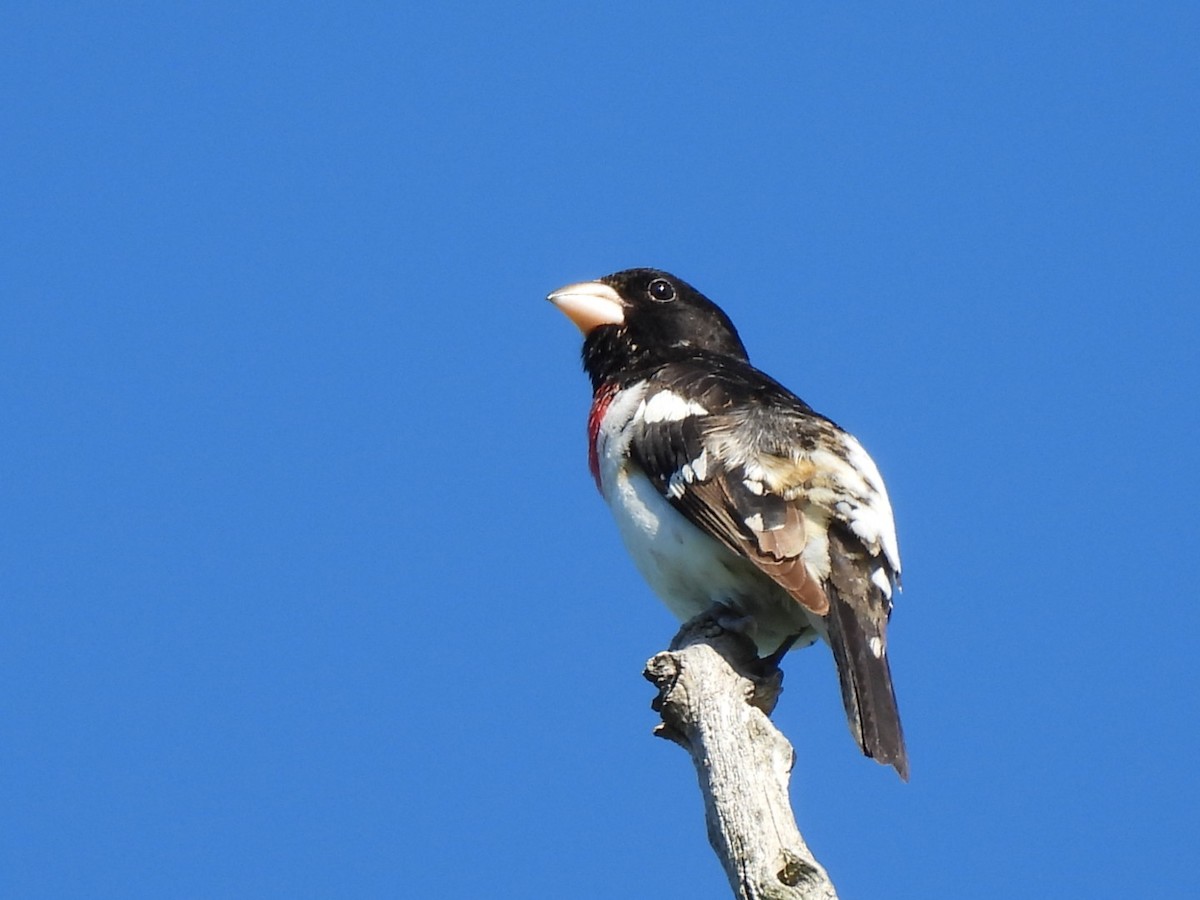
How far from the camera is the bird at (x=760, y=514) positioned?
18.7 feet

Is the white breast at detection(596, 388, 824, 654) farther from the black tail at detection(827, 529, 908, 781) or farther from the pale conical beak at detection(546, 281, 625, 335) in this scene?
the pale conical beak at detection(546, 281, 625, 335)

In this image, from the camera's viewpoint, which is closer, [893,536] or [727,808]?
[727,808]

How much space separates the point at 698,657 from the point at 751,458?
4.76 ft

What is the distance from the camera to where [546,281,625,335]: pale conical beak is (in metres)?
7.88

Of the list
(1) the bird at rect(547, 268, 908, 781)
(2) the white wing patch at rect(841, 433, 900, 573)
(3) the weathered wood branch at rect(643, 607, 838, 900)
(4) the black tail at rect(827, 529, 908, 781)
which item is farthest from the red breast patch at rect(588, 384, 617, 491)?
(3) the weathered wood branch at rect(643, 607, 838, 900)

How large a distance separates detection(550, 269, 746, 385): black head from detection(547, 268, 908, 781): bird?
478mm

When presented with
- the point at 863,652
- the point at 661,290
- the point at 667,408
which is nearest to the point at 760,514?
the point at 863,652

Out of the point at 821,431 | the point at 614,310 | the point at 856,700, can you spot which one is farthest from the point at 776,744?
the point at 614,310

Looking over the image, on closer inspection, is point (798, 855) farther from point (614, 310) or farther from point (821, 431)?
point (614, 310)

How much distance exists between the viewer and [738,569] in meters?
6.15

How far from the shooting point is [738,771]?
4.38m

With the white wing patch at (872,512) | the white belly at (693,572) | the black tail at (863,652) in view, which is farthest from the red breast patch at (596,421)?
the black tail at (863,652)

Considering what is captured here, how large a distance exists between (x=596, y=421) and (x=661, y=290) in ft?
3.96

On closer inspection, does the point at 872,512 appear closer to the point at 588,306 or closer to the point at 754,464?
the point at 754,464
